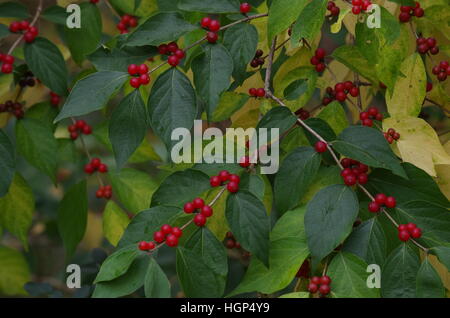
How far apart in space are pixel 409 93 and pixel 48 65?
55cm

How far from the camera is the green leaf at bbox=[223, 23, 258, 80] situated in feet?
2.85

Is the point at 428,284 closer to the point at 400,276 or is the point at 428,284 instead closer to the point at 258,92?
the point at 400,276

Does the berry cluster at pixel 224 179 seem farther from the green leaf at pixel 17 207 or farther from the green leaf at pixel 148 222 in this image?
the green leaf at pixel 17 207

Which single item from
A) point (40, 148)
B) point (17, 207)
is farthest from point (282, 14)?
point (17, 207)

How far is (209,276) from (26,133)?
Result: 474mm

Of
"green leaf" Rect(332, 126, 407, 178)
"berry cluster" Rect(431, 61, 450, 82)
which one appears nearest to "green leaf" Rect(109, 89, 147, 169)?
"green leaf" Rect(332, 126, 407, 178)

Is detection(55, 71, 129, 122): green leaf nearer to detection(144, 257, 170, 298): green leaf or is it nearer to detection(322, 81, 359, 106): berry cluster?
detection(144, 257, 170, 298): green leaf

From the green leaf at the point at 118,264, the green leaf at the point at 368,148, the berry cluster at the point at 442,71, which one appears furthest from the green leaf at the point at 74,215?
the berry cluster at the point at 442,71

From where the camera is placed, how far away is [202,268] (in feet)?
2.45

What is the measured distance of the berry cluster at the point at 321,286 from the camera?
73cm

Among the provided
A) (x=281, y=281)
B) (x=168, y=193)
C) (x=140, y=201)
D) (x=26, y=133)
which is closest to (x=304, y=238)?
(x=281, y=281)

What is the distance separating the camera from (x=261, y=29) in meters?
1.04

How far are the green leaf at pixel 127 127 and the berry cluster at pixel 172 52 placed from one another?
0.07 meters

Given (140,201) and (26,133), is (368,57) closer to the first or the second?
(140,201)
